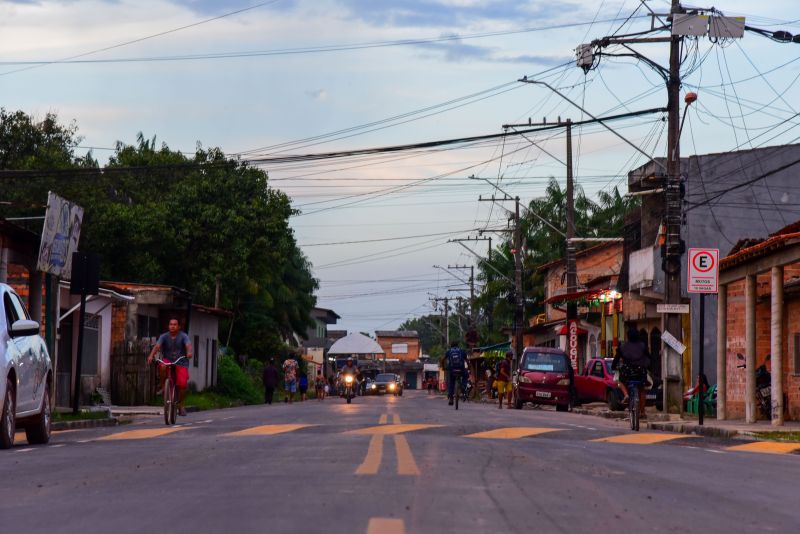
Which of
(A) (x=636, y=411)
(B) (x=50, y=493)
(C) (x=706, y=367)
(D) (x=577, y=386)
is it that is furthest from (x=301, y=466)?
(C) (x=706, y=367)

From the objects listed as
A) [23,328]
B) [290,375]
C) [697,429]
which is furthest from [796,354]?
[290,375]

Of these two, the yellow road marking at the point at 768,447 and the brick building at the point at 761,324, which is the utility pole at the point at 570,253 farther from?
the yellow road marking at the point at 768,447

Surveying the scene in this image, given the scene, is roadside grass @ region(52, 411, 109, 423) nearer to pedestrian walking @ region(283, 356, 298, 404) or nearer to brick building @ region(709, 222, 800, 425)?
brick building @ region(709, 222, 800, 425)

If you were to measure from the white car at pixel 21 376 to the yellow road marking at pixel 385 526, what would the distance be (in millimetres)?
7688

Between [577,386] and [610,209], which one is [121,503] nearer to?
[577,386]

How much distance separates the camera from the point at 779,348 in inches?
937

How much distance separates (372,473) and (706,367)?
A: 32333 millimetres

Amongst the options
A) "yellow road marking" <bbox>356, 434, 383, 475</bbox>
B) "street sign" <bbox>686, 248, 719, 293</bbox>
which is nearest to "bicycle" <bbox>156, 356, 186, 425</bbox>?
"yellow road marking" <bbox>356, 434, 383, 475</bbox>

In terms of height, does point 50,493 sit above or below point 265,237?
below

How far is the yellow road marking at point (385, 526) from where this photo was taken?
6543 mm

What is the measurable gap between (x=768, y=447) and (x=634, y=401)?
5.21 metres

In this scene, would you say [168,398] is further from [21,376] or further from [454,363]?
[454,363]

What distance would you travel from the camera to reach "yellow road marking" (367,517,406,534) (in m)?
6.54

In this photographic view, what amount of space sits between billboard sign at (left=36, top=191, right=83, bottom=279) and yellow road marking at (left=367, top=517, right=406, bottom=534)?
18.0 meters
